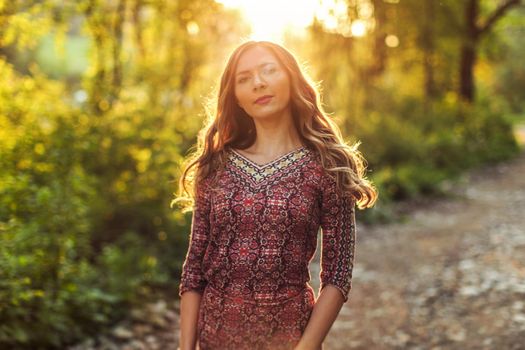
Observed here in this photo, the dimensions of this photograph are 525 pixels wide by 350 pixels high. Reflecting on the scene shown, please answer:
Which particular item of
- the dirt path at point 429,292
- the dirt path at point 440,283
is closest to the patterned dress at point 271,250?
the dirt path at point 429,292

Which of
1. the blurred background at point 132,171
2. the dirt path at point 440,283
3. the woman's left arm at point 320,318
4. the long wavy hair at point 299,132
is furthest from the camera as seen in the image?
the dirt path at point 440,283

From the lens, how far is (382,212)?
1053 cm

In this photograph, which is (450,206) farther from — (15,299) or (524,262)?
(15,299)

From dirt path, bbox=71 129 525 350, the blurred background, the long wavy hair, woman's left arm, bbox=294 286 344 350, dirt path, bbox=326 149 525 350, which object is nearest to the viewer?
woman's left arm, bbox=294 286 344 350

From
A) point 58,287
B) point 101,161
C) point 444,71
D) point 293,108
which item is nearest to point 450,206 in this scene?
point 101,161

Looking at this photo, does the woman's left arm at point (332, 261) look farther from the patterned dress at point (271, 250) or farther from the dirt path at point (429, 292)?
the dirt path at point (429, 292)

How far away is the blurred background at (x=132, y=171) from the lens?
15.3 feet

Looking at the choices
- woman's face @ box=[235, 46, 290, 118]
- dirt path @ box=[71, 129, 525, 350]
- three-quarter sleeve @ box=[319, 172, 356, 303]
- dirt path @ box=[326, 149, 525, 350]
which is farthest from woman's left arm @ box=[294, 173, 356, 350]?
dirt path @ box=[326, 149, 525, 350]

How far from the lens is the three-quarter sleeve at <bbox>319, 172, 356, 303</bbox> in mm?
2422

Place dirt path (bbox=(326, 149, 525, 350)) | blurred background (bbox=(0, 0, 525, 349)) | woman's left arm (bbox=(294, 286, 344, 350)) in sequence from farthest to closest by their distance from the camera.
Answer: dirt path (bbox=(326, 149, 525, 350)) < blurred background (bbox=(0, 0, 525, 349)) < woman's left arm (bbox=(294, 286, 344, 350))

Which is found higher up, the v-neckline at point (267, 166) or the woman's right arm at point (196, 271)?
the v-neckline at point (267, 166)

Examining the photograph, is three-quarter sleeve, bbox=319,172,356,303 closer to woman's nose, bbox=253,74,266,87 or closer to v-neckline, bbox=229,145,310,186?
v-neckline, bbox=229,145,310,186

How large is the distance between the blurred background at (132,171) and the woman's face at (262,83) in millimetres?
144

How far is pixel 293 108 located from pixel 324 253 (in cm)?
63
